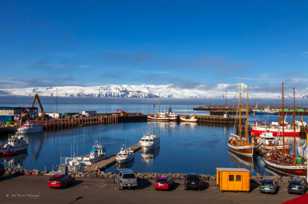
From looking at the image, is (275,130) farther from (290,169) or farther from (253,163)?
(290,169)

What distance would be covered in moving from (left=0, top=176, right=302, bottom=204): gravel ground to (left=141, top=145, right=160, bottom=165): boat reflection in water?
29.8 m

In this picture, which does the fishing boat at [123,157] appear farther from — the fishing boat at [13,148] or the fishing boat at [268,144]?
the fishing boat at [268,144]

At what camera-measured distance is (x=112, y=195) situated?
24719 mm

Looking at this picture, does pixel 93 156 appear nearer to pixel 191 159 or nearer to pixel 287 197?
pixel 191 159

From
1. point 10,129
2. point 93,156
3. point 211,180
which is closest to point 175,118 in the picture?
point 10,129

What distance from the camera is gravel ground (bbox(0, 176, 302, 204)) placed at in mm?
23281

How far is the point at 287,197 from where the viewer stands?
2441cm

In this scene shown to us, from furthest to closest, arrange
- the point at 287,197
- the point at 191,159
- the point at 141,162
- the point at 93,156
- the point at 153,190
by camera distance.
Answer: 1. the point at 191,159
2. the point at 141,162
3. the point at 93,156
4. the point at 153,190
5. the point at 287,197

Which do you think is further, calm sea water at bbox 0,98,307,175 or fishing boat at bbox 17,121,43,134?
fishing boat at bbox 17,121,43,134

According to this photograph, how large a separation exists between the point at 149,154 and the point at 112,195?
40072mm

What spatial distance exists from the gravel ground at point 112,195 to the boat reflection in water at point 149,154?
97.9 ft

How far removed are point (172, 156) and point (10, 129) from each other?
51.7 meters

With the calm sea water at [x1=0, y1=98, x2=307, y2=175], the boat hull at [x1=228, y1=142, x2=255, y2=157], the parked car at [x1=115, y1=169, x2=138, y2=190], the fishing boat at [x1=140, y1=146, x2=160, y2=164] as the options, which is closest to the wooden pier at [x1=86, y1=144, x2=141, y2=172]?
the calm sea water at [x1=0, y1=98, x2=307, y2=175]

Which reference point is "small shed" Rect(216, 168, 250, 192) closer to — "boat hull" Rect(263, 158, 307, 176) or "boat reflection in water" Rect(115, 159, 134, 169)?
"boat hull" Rect(263, 158, 307, 176)
